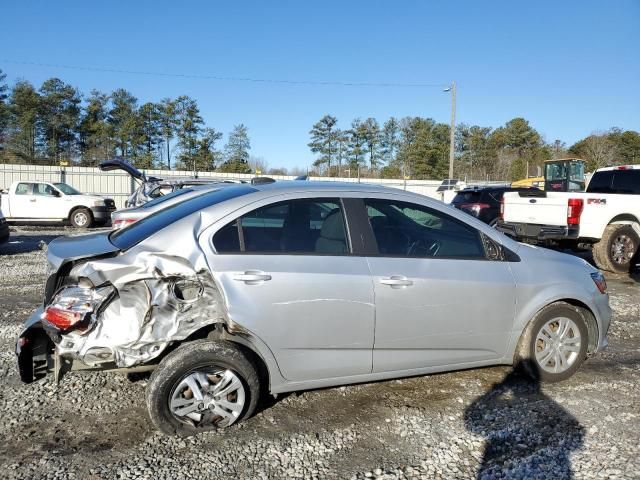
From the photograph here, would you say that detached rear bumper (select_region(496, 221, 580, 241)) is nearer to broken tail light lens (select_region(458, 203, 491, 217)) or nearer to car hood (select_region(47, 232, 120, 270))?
broken tail light lens (select_region(458, 203, 491, 217))

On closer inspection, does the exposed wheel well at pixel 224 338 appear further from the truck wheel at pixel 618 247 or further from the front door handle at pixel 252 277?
the truck wheel at pixel 618 247

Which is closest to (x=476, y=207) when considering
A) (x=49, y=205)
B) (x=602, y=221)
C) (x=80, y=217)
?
(x=602, y=221)

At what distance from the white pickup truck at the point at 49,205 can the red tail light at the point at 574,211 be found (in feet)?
48.5

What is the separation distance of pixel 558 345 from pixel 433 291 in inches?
52.6

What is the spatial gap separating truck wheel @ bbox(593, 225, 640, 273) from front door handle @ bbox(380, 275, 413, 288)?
711cm

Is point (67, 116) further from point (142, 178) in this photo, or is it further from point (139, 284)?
point (139, 284)

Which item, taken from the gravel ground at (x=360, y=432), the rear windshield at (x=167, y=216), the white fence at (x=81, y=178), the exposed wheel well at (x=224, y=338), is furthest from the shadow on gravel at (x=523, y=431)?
the white fence at (x=81, y=178)

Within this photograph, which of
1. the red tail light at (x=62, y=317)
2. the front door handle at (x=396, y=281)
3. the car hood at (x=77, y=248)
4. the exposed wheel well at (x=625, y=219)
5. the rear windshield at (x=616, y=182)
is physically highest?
the rear windshield at (x=616, y=182)

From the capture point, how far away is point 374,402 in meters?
3.63

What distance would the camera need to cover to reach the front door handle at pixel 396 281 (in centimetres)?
333

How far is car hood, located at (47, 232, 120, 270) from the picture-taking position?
123 inches

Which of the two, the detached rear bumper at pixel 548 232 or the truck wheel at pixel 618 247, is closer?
the truck wheel at pixel 618 247

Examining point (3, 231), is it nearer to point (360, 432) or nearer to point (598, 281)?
point (360, 432)

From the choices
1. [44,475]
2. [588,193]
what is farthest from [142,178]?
[44,475]
